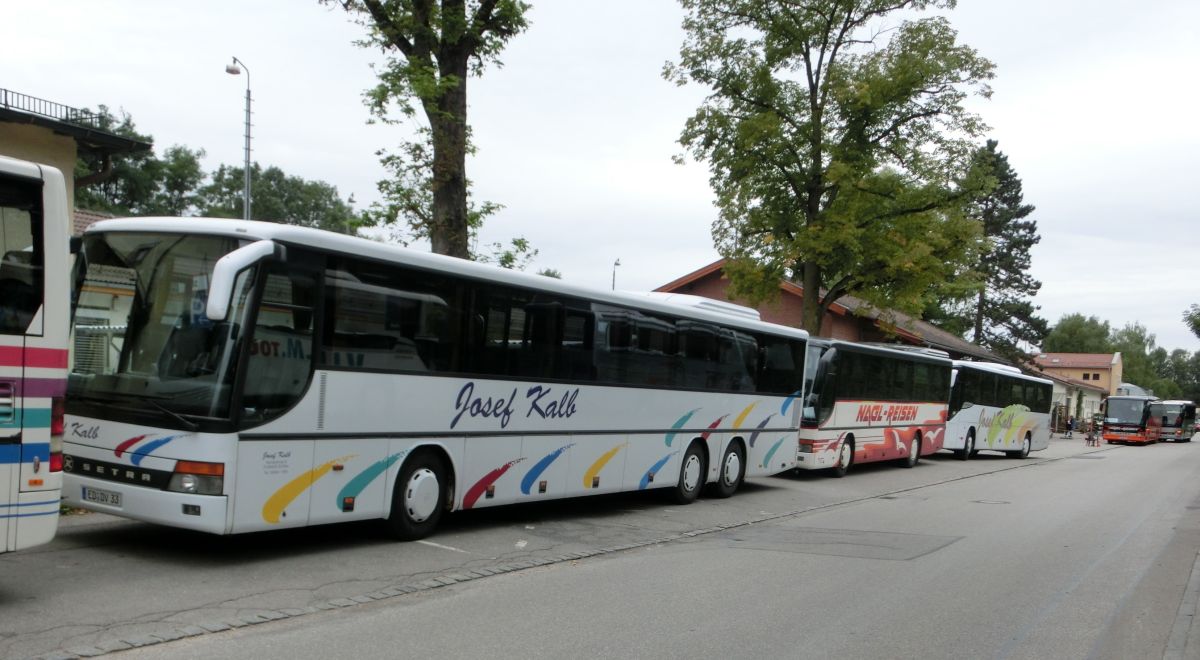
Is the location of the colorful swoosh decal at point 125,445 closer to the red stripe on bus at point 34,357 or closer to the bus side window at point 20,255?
the red stripe on bus at point 34,357

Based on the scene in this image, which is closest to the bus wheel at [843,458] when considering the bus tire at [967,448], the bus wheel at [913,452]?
the bus wheel at [913,452]

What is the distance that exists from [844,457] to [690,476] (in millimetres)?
8195

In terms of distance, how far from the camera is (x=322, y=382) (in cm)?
902

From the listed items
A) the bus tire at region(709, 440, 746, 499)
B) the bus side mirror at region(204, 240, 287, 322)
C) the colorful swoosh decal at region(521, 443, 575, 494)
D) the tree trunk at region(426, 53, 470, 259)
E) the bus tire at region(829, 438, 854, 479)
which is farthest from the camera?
the bus tire at region(829, 438, 854, 479)

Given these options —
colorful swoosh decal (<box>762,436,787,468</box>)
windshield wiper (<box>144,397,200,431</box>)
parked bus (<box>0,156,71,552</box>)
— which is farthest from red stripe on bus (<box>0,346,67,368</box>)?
colorful swoosh decal (<box>762,436,787,468</box>)

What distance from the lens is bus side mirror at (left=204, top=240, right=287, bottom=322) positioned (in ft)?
24.1

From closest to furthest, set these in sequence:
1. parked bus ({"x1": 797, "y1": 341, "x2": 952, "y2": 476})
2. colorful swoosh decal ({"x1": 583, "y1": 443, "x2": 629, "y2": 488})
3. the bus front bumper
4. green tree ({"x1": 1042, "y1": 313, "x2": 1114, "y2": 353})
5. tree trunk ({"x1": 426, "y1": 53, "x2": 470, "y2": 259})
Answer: the bus front bumper < colorful swoosh decal ({"x1": 583, "y1": 443, "x2": 629, "y2": 488}) < tree trunk ({"x1": 426, "y1": 53, "x2": 470, "y2": 259}) < parked bus ({"x1": 797, "y1": 341, "x2": 952, "y2": 476}) < green tree ({"x1": 1042, "y1": 313, "x2": 1114, "y2": 353})

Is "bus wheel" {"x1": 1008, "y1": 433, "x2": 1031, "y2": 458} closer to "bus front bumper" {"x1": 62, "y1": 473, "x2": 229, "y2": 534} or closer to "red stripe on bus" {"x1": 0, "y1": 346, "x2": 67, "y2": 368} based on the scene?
"bus front bumper" {"x1": 62, "y1": 473, "x2": 229, "y2": 534}

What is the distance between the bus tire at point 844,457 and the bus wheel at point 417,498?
13695 mm

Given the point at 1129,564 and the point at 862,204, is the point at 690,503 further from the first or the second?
the point at 862,204

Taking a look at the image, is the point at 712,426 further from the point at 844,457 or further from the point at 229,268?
the point at 229,268

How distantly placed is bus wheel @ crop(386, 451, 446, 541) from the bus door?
3858 mm

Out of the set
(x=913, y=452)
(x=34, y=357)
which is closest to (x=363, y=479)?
(x=34, y=357)

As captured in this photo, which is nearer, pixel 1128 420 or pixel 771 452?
pixel 771 452
